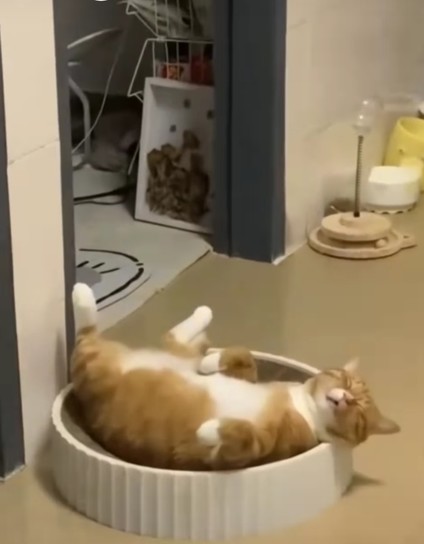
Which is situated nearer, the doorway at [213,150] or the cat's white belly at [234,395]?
the cat's white belly at [234,395]

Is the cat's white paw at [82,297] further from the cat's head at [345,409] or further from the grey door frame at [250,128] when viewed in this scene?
the grey door frame at [250,128]

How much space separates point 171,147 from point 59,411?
0.93 meters

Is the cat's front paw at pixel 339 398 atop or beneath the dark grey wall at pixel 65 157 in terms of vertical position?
beneath

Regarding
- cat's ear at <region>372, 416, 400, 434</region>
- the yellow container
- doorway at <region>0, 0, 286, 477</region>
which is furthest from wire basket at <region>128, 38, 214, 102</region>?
cat's ear at <region>372, 416, 400, 434</region>

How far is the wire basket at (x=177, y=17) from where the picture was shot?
222 centimetres

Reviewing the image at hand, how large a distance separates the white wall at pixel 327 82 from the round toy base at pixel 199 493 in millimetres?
858

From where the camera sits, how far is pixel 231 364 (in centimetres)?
145

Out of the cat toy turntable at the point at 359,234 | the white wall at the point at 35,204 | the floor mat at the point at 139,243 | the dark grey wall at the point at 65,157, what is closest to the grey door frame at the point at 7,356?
the white wall at the point at 35,204

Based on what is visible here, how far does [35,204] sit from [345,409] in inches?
17.2

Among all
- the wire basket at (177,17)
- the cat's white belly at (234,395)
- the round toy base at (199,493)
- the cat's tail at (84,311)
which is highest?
the wire basket at (177,17)

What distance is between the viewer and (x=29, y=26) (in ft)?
4.46

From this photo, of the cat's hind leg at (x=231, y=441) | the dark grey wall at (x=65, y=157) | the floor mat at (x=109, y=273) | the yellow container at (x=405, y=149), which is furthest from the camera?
the yellow container at (x=405, y=149)

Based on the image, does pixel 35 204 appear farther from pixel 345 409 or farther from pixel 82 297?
pixel 345 409

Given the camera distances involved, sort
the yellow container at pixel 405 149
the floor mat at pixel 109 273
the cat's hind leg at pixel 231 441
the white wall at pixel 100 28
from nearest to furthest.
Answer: the cat's hind leg at pixel 231 441
the floor mat at pixel 109 273
the yellow container at pixel 405 149
the white wall at pixel 100 28
